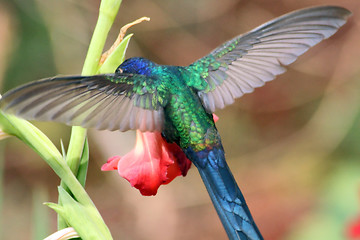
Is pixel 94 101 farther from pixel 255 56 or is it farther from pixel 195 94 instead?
pixel 255 56

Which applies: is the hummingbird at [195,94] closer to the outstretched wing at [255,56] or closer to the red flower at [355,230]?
the outstretched wing at [255,56]

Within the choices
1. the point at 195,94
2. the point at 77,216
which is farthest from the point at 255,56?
the point at 77,216

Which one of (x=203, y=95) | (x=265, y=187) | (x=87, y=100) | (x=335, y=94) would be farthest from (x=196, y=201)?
(x=87, y=100)

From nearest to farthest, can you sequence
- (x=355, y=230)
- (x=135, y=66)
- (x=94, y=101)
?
(x=94, y=101), (x=135, y=66), (x=355, y=230)

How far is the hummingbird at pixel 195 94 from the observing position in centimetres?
69

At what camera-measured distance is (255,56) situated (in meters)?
0.97

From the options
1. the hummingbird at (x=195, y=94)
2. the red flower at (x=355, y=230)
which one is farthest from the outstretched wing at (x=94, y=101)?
the red flower at (x=355, y=230)

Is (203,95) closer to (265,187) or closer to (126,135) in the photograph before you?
(126,135)

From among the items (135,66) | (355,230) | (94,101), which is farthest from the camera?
(355,230)

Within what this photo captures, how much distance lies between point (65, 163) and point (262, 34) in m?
0.42

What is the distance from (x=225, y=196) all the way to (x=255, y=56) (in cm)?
30

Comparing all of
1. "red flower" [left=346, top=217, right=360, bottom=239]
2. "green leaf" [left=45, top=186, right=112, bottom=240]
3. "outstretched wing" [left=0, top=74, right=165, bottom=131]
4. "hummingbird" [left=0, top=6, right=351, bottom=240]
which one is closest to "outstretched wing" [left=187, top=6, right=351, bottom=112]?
"hummingbird" [left=0, top=6, right=351, bottom=240]

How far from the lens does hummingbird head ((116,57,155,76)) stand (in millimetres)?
861

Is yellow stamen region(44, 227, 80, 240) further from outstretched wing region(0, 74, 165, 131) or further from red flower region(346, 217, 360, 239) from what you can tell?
red flower region(346, 217, 360, 239)
